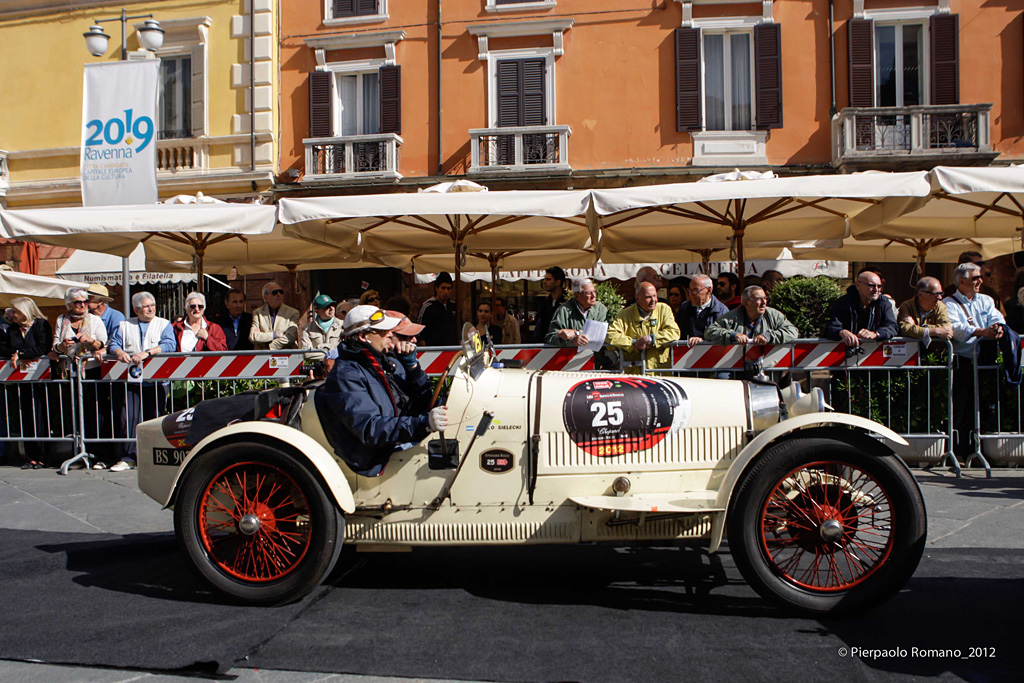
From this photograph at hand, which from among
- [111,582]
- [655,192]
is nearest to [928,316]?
[655,192]

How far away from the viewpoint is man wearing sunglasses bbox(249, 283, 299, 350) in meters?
9.36

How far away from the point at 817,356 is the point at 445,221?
14.5 feet

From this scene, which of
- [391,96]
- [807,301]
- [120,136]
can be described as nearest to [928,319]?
[807,301]

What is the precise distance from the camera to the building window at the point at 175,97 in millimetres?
19812

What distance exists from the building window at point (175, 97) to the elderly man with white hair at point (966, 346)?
56.1ft

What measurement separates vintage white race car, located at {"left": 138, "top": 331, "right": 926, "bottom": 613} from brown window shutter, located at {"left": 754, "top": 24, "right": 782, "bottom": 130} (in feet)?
47.4

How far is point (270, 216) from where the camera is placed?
844 centimetres

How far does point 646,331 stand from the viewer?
7414 millimetres

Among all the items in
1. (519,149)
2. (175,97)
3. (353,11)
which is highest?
(353,11)

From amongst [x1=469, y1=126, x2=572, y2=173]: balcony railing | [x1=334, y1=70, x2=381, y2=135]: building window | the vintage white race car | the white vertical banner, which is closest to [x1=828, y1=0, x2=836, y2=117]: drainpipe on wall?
[x1=469, y1=126, x2=572, y2=173]: balcony railing

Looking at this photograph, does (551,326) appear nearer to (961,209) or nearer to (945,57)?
(961,209)

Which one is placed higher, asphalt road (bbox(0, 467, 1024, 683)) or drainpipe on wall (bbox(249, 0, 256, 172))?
drainpipe on wall (bbox(249, 0, 256, 172))

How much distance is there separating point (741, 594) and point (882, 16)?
642 inches

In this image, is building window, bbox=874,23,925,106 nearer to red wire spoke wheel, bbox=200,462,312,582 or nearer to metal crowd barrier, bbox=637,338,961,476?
metal crowd barrier, bbox=637,338,961,476
